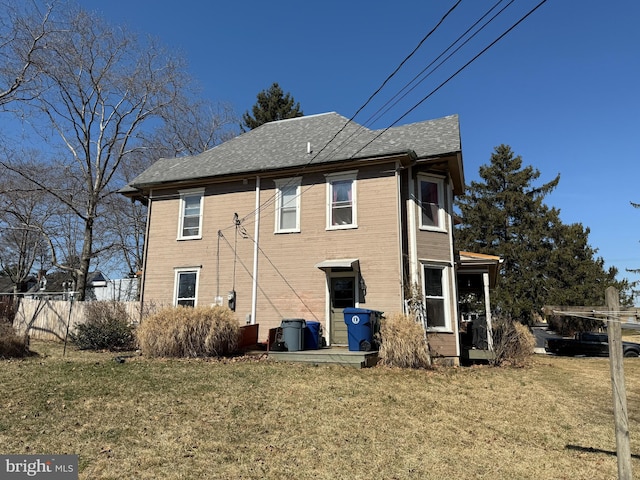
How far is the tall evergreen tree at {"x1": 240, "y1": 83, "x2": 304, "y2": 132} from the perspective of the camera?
36.4m

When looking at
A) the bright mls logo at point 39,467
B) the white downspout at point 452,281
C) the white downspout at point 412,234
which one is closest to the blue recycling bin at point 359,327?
the white downspout at point 412,234

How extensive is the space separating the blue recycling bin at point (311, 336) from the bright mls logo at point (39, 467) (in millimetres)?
7494

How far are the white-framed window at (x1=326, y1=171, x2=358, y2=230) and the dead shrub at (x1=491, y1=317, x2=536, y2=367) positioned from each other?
19.1ft

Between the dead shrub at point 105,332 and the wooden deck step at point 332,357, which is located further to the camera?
the dead shrub at point 105,332

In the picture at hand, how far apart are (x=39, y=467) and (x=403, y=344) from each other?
25.1 feet

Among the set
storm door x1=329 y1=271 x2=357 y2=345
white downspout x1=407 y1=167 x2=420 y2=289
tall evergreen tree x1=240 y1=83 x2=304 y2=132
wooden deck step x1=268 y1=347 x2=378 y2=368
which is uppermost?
tall evergreen tree x1=240 y1=83 x2=304 y2=132

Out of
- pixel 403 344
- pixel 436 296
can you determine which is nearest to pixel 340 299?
pixel 436 296

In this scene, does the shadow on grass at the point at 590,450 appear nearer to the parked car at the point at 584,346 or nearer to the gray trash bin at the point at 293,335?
the gray trash bin at the point at 293,335

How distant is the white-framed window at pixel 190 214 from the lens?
1490 cm

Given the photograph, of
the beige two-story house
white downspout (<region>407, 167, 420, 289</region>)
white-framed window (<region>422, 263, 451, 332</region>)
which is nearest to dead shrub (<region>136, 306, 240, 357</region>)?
the beige two-story house

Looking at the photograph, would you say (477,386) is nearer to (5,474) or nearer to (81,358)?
(5,474)

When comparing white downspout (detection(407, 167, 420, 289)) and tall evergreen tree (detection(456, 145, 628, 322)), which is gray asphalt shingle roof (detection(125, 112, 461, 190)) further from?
tall evergreen tree (detection(456, 145, 628, 322))

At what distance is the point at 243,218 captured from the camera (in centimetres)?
1421

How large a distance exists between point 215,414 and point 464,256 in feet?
36.6
